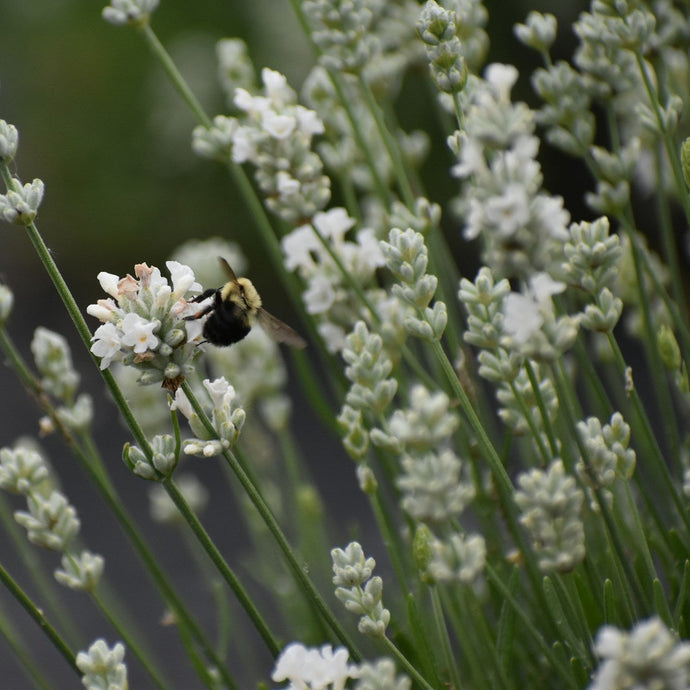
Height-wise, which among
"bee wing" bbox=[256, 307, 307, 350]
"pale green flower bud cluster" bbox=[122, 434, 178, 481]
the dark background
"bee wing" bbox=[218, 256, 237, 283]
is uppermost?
"bee wing" bbox=[218, 256, 237, 283]

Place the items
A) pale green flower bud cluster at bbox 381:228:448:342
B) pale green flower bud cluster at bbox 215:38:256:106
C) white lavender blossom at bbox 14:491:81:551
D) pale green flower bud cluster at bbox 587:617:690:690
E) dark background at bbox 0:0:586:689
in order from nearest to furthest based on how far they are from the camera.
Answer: pale green flower bud cluster at bbox 587:617:690:690
pale green flower bud cluster at bbox 381:228:448:342
white lavender blossom at bbox 14:491:81:551
pale green flower bud cluster at bbox 215:38:256:106
dark background at bbox 0:0:586:689

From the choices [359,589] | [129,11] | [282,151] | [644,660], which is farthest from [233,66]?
[644,660]

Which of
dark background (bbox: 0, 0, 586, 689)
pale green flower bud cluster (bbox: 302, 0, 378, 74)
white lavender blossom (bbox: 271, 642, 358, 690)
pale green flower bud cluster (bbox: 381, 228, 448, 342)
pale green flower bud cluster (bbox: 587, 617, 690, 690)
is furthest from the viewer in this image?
dark background (bbox: 0, 0, 586, 689)

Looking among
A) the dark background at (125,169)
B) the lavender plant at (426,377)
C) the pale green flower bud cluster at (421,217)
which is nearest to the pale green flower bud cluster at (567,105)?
the lavender plant at (426,377)

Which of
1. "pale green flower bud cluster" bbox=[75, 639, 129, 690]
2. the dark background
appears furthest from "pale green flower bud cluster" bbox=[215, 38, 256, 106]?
the dark background

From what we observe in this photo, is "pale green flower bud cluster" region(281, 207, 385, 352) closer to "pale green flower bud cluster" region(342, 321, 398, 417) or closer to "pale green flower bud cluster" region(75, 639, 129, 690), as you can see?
"pale green flower bud cluster" region(342, 321, 398, 417)

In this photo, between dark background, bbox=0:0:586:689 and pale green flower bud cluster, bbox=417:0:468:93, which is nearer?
pale green flower bud cluster, bbox=417:0:468:93

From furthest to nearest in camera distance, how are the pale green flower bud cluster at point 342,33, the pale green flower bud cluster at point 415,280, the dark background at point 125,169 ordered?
the dark background at point 125,169 < the pale green flower bud cluster at point 342,33 < the pale green flower bud cluster at point 415,280

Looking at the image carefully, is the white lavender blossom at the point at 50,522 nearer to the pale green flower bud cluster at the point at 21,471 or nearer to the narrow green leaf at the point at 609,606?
the pale green flower bud cluster at the point at 21,471
